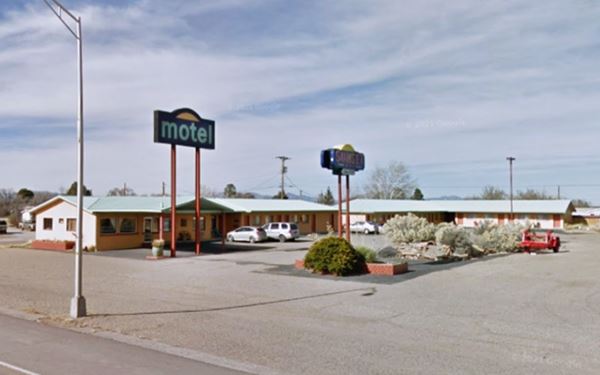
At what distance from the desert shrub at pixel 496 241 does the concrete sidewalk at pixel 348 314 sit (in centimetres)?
754

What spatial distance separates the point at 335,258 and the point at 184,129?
13113 mm

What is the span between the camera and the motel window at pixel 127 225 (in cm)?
3653

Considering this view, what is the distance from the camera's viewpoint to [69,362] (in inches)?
338

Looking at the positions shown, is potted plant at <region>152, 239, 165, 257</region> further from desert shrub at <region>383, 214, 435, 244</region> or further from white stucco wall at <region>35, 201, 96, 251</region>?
desert shrub at <region>383, 214, 435, 244</region>

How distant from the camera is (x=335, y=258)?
2128 cm

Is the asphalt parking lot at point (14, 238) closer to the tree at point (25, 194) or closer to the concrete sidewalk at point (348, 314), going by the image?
the concrete sidewalk at point (348, 314)

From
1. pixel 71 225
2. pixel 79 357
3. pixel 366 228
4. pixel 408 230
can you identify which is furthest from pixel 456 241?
pixel 366 228

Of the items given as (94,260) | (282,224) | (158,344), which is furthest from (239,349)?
(282,224)

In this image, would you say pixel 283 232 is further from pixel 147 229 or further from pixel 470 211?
pixel 470 211

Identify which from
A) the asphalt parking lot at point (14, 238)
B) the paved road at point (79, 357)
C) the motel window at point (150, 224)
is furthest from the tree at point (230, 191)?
the paved road at point (79, 357)

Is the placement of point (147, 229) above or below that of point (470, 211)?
below

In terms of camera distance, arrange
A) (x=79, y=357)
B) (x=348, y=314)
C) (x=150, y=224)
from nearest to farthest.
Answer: (x=79, y=357)
(x=348, y=314)
(x=150, y=224)

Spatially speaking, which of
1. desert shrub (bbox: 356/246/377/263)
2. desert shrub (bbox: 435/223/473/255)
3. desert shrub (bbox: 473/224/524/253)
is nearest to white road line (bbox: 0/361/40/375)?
desert shrub (bbox: 356/246/377/263)

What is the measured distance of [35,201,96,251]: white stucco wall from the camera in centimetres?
3475
